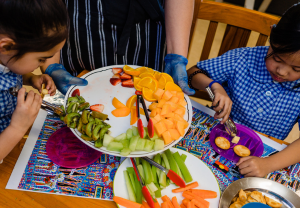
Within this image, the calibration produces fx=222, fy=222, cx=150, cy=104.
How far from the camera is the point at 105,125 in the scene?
974 millimetres

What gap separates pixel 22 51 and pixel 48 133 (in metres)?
0.47

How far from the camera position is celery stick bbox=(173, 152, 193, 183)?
940 mm

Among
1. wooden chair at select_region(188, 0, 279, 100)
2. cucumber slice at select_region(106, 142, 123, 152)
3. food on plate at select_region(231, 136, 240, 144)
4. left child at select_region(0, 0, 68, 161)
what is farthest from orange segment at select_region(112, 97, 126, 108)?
wooden chair at select_region(188, 0, 279, 100)

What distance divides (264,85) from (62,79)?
1179mm

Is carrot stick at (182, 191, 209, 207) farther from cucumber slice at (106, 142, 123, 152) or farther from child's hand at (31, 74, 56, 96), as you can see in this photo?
child's hand at (31, 74, 56, 96)

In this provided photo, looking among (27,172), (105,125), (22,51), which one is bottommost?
(27,172)

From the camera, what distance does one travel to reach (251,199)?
882 millimetres

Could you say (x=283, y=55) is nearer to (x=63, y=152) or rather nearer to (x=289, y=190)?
(x=289, y=190)

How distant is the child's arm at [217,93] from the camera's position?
3.91 feet

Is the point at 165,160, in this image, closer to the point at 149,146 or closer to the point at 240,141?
the point at 149,146

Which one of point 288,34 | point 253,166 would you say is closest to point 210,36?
point 288,34

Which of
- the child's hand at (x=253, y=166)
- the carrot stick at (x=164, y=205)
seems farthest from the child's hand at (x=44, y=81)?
the child's hand at (x=253, y=166)

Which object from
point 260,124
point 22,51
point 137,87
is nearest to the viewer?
point 22,51

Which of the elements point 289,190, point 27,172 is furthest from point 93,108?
point 289,190
